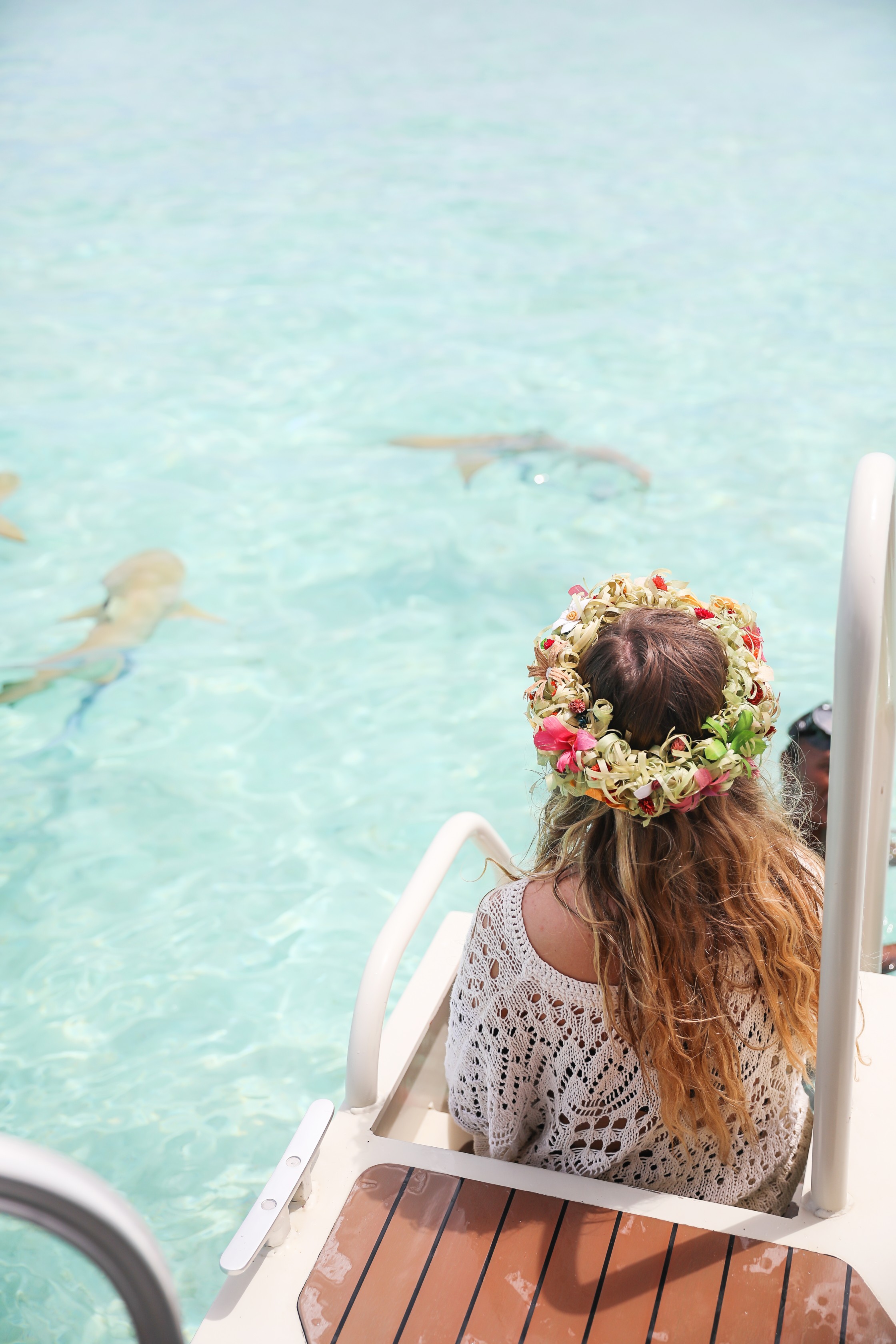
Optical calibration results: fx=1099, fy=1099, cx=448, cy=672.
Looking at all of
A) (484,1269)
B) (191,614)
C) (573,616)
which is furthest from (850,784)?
(191,614)

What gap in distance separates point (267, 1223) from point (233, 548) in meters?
4.40

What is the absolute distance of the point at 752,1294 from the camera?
1526 mm

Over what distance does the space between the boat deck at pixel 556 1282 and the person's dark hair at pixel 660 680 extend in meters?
0.74

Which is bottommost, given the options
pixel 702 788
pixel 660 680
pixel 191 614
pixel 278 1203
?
pixel 191 614

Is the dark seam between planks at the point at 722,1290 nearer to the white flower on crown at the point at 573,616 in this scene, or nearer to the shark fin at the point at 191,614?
the white flower on crown at the point at 573,616

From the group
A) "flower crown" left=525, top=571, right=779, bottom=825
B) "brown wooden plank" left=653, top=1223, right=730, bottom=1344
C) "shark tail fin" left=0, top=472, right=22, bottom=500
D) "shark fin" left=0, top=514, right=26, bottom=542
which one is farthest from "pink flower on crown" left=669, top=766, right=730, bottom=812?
"shark tail fin" left=0, top=472, right=22, bottom=500

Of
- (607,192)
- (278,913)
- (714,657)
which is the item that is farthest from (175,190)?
(714,657)

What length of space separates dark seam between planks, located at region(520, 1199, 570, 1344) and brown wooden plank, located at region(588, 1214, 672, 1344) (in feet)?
0.27

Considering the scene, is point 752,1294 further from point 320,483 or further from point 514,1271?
point 320,483

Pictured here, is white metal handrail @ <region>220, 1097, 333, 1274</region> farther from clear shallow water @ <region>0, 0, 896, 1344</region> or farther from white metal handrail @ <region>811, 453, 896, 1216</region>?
clear shallow water @ <region>0, 0, 896, 1344</region>

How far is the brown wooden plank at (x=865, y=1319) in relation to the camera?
4.81 ft

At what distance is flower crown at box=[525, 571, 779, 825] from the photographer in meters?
1.45

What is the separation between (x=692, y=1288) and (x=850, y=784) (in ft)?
2.75

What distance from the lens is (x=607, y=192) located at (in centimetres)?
995
